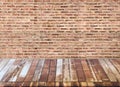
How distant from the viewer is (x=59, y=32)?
15.1ft

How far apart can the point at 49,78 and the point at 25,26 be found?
1.53m

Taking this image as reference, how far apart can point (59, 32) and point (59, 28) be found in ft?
0.29

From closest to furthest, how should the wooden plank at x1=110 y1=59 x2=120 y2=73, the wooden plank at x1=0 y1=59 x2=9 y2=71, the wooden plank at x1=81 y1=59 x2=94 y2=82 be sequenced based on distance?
the wooden plank at x1=81 y1=59 x2=94 y2=82 < the wooden plank at x1=110 y1=59 x2=120 y2=73 < the wooden plank at x1=0 y1=59 x2=9 y2=71

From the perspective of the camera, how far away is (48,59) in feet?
15.1

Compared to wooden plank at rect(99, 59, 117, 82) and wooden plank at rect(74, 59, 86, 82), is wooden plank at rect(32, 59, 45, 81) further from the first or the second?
wooden plank at rect(99, 59, 117, 82)

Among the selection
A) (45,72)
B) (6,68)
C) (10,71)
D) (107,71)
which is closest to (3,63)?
(6,68)

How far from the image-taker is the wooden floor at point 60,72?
3.35 metres

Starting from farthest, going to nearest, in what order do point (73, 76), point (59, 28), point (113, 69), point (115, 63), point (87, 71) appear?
1. point (59, 28)
2. point (115, 63)
3. point (113, 69)
4. point (87, 71)
5. point (73, 76)

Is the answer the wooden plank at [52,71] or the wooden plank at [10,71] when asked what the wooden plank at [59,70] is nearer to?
the wooden plank at [52,71]

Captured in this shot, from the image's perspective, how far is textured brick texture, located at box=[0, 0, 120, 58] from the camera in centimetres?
451

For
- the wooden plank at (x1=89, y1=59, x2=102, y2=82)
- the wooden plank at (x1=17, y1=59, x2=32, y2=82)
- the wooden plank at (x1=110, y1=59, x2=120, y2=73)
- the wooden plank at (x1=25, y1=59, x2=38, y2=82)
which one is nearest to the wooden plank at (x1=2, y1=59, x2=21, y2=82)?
the wooden plank at (x1=17, y1=59, x2=32, y2=82)

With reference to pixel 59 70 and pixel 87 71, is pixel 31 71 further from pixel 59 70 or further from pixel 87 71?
pixel 87 71

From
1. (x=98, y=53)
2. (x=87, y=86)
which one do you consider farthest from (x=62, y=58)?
(x=87, y=86)

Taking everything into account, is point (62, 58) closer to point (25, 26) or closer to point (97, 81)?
point (25, 26)
